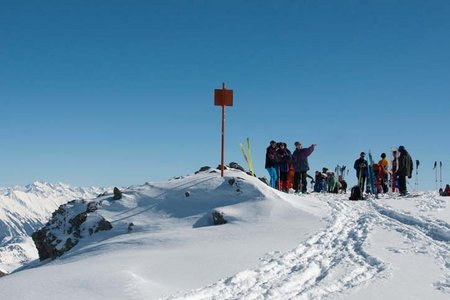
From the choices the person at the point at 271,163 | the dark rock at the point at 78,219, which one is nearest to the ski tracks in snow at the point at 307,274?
the dark rock at the point at 78,219

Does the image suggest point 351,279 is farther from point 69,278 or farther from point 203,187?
point 203,187

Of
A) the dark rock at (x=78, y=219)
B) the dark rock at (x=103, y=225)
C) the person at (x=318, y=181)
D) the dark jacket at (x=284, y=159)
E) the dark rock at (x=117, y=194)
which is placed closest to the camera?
the dark rock at (x=103, y=225)

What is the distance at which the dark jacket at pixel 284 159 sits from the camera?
22.4m

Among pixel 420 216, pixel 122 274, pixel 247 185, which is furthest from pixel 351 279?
pixel 247 185

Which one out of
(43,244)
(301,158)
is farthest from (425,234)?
(43,244)

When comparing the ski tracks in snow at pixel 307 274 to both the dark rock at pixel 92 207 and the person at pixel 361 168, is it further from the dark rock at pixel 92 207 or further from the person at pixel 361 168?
the person at pixel 361 168

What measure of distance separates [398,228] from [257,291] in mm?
5966

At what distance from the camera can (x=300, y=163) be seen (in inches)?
888

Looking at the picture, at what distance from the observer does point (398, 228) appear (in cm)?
1084

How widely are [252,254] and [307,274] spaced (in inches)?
65.4

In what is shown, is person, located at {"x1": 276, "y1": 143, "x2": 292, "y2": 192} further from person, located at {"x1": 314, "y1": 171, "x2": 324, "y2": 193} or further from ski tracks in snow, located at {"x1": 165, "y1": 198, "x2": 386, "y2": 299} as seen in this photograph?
ski tracks in snow, located at {"x1": 165, "y1": 198, "x2": 386, "y2": 299}

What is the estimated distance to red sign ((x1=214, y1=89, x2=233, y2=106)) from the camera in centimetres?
1546

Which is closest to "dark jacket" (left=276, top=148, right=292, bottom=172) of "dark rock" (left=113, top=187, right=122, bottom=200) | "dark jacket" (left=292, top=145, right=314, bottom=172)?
"dark jacket" (left=292, top=145, right=314, bottom=172)

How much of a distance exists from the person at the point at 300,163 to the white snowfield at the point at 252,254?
7.39 m
